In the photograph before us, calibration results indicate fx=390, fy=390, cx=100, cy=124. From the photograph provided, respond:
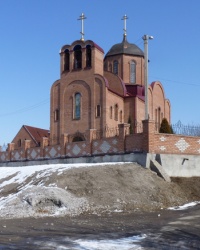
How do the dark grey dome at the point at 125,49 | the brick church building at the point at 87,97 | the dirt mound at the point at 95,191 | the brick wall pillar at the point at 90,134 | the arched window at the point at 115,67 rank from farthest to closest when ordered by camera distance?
the dark grey dome at the point at 125,49 → the arched window at the point at 115,67 → the brick church building at the point at 87,97 → the brick wall pillar at the point at 90,134 → the dirt mound at the point at 95,191

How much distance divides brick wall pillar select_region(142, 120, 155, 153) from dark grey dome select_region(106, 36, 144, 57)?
18485 millimetres

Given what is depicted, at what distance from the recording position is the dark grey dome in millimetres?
34438

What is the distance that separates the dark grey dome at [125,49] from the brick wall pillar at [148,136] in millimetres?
18485

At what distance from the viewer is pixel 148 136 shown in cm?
1684

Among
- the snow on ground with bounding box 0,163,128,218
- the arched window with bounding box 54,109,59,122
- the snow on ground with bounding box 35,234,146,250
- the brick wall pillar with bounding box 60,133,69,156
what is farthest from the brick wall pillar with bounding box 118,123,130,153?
the arched window with bounding box 54,109,59,122

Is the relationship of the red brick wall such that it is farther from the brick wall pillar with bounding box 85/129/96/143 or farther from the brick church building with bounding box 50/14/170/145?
the brick church building with bounding box 50/14/170/145

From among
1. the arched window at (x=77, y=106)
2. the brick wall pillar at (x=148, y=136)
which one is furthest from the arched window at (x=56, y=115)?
the brick wall pillar at (x=148, y=136)

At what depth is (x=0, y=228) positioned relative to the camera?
9.62m

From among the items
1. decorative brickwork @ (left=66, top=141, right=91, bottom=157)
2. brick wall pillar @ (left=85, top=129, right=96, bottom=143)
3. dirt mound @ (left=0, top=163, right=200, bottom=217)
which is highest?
brick wall pillar @ (left=85, top=129, right=96, bottom=143)

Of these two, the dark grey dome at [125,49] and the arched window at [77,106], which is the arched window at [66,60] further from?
the dark grey dome at [125,49]

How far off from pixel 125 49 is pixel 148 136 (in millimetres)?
19123

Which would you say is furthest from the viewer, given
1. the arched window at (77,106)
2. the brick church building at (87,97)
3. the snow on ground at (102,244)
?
the arched window at (77,106)

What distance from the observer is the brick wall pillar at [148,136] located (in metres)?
16.8

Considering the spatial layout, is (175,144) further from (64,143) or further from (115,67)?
(115,67)
